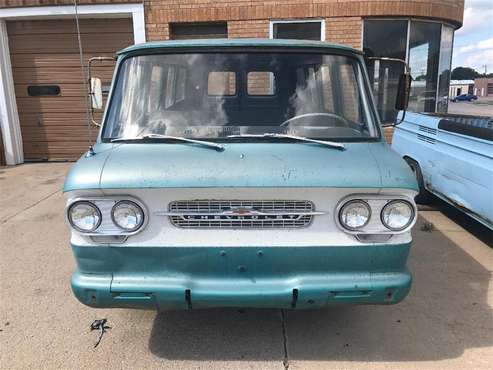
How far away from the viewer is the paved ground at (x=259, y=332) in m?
2.86

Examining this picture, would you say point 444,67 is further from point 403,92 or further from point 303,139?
point 303,139

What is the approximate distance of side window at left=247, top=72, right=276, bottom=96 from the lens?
10.7 feet

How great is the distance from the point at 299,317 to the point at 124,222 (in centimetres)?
155

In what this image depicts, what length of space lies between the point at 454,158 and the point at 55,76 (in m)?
7.81

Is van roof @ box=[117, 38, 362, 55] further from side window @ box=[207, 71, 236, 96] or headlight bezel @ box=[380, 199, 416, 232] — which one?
headlight bezel @ box=[380, 199, 416, 232]

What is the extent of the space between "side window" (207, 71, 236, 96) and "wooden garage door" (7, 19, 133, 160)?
6.46 meters

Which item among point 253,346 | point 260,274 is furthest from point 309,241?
point 253,346

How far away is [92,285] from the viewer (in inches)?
100

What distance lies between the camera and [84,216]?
2512mm

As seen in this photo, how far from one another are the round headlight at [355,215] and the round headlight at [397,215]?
92mm

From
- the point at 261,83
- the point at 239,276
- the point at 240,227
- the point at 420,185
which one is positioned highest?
the point at 261,83

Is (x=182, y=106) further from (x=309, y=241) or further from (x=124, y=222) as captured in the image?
(x=309, y=241)

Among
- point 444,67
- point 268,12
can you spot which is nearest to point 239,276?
point 268,12

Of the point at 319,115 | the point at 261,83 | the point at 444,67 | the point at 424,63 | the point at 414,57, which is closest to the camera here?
the point at 319,115
